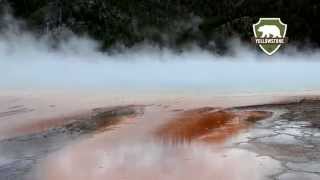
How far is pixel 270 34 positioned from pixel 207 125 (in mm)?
15307

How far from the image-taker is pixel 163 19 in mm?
24922

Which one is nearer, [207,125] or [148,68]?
[207,125]

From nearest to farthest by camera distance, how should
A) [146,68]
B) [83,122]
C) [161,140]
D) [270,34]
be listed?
[161,140] → [83,122] → [146,68] → [270,34]

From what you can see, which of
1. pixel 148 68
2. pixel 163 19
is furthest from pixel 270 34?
pixel 148 68

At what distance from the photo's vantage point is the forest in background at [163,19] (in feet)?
75.3

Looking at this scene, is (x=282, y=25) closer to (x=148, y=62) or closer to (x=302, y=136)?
(x=148, y=62)

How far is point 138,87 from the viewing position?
47.6 ft

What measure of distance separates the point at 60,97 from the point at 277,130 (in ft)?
20.4

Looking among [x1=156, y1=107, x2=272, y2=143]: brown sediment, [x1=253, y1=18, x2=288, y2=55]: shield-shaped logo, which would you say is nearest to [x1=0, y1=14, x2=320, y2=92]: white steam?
[x1=253, y1=18, x2=288, y2=55]: shield-shaped logo

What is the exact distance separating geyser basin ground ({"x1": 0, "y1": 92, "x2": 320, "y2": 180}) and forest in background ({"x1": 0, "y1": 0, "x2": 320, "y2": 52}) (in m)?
12.6

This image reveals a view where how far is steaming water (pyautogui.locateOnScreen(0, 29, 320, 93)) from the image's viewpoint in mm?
15180

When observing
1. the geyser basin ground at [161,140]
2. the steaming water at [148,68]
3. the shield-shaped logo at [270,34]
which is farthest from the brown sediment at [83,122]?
the shield-shaped logo at [270,34]

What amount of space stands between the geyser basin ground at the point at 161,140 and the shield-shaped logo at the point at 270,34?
10967 mm

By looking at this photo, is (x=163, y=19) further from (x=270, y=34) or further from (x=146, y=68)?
(x=146, y=68)
